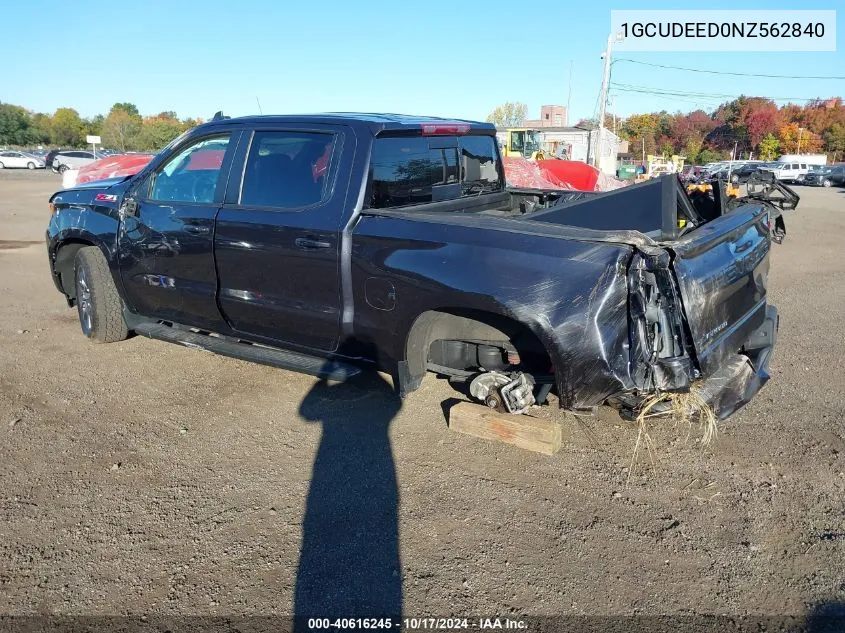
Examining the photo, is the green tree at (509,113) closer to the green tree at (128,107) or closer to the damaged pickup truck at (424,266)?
the green tree at (128,107)

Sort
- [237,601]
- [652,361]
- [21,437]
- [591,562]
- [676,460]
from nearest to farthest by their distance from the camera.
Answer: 1. [237,601]
2. [591,562]
3. [652,361]
4. [676,460]
5. [21,437]

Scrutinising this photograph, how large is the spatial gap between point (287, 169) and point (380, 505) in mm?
2227

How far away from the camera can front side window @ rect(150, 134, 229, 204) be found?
4637 mm

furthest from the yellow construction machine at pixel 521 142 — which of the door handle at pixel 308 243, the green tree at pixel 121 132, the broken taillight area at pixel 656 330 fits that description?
the green tree at pixel 121 132

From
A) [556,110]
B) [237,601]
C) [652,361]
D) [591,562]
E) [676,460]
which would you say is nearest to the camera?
[237,601]

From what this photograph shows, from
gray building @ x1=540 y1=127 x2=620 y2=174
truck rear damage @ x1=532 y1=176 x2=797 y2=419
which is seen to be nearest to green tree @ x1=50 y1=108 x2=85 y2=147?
gray building @ x1=540 y1=127 x2=620 y2=174

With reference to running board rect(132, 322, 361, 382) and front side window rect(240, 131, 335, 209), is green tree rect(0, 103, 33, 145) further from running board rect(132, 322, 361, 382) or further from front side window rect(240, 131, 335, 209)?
front side window rect(240, 131, 335, 209)

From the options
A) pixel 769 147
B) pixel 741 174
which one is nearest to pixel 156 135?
pixel 769 147

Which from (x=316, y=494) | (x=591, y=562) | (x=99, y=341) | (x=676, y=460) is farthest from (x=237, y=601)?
(x=99, y=341)

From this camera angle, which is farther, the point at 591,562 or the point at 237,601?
the point at 591,562

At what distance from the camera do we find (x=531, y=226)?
3318 millimetres

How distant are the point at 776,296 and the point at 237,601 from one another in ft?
23.7

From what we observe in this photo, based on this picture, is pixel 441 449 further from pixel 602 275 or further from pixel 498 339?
pixel 602 275

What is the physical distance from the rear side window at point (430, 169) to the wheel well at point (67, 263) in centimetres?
302
